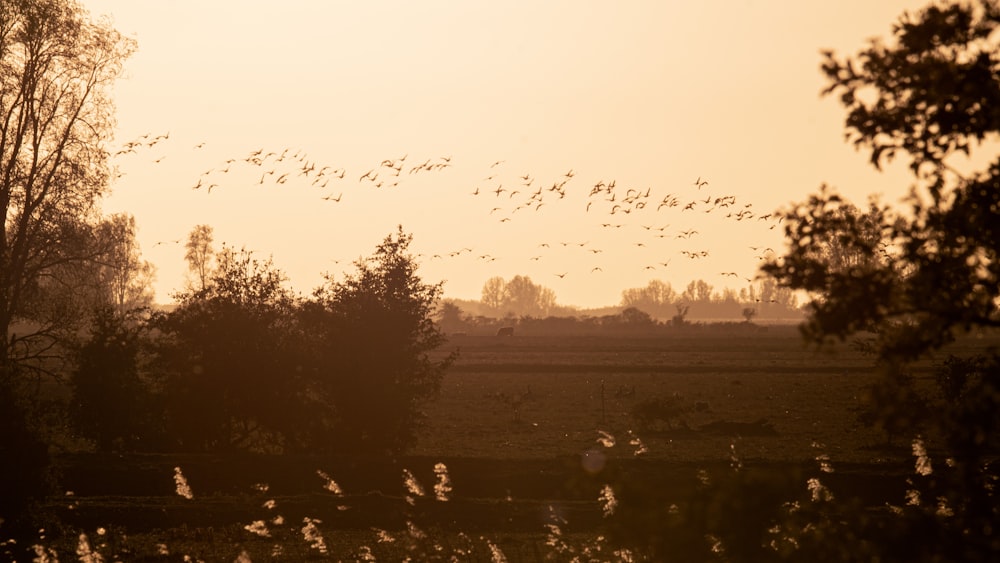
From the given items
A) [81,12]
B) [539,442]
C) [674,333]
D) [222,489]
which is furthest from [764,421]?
[674,333]

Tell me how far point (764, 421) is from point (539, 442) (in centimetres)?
1229

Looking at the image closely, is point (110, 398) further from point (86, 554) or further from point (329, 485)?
point (86, 554)

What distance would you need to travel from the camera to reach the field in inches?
1085

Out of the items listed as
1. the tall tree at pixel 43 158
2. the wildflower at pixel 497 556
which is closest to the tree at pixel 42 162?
the tall tree at pixel 43 158

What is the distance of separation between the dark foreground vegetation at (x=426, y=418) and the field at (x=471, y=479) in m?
0.16

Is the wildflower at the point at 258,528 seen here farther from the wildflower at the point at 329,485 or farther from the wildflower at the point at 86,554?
the wildflower at the point at 86,554

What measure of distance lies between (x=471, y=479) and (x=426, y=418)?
578 centimetres

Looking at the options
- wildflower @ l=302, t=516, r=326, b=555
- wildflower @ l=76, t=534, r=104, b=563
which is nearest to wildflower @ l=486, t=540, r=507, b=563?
wildflower @ l=302, t=516, r=326, b=555

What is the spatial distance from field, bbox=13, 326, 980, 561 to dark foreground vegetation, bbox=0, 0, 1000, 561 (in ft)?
0.51

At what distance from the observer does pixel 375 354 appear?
44.1 m

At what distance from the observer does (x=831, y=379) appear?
8306 cm

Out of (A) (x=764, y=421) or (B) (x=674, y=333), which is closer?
(A) (x=764, y=421)

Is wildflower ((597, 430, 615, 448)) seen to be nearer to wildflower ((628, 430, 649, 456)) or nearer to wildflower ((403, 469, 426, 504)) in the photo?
wildflower ((628, 430, 649, 456))

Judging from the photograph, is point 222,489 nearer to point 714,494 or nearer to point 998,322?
point 714,494
